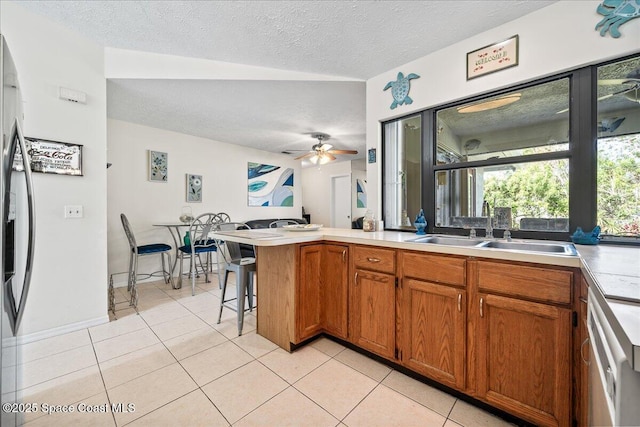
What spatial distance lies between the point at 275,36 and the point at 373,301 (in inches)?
86.9

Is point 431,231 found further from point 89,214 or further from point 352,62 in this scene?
point 89,214

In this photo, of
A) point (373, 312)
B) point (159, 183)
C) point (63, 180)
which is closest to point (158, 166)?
point (159, 183)

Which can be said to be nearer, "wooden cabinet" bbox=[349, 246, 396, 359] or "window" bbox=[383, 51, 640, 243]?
"window" bbox=[383, 51, 640, 243]

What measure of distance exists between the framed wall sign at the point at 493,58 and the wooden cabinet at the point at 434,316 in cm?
151

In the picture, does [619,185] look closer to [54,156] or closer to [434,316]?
[434,316]

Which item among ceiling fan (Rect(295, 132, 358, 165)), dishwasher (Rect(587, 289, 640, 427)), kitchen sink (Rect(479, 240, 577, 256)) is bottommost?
dishwasher (Rect(587, 289, 640, 427))

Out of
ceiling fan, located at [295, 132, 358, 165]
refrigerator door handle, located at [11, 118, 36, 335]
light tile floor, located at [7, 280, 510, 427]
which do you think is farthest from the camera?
ceiling fan, located at [295, 132, 358, 165]

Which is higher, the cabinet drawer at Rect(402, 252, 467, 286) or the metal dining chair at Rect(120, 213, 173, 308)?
the cabinet drawer at Rect(402, 252, 467, 286)

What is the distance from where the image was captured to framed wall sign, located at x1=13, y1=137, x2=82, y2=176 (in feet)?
6.81

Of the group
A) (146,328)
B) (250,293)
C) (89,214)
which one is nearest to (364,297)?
(250,293)

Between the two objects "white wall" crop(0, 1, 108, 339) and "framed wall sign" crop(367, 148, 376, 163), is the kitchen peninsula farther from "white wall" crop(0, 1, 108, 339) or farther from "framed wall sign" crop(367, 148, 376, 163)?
"white wall" crop(0, 1, 108, 339)

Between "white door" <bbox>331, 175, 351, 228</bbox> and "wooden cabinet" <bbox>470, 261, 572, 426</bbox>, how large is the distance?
573 centimetres

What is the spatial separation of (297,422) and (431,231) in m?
1.73

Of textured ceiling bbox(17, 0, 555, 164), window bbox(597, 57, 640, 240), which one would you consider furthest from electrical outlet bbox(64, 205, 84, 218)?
window bbox(597, 57, 640, 240)
